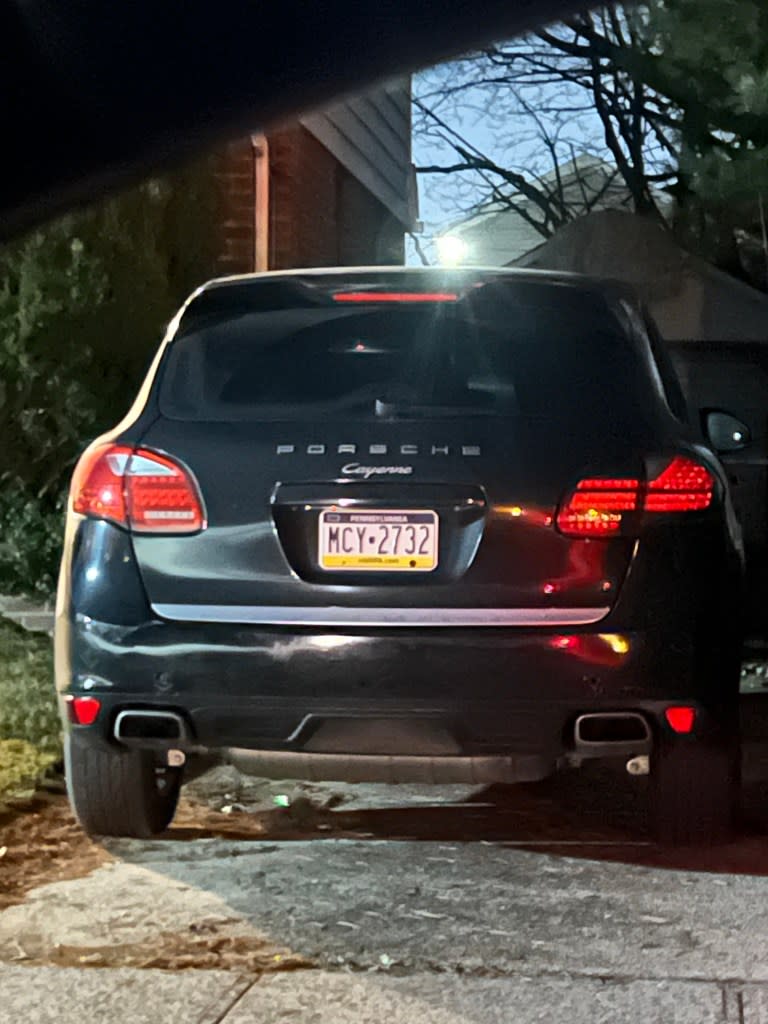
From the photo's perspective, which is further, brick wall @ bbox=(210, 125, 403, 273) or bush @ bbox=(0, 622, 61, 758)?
brick wall @ bbox=(210, 125, 403, 273)

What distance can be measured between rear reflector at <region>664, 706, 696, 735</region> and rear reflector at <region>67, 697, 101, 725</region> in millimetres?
1572

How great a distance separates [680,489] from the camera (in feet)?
15.5

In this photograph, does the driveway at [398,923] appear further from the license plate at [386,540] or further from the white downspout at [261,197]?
the white downspout at [261,197]

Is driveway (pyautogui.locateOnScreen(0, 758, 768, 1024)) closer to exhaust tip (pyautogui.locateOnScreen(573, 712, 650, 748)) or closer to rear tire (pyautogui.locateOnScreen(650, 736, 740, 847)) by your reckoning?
rear tire (pyautogui.locateOnScreen(650, 736, 740, 847))

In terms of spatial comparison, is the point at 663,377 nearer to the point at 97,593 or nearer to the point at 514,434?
the point at 514,434

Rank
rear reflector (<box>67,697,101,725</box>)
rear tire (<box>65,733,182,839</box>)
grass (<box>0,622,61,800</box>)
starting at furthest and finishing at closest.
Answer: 1. grass (<box>0,622,61,800</box>)
2. rear tire (<box>65,733,182,839</box>)
3. rear reflector (<box>67,697,101,725</box>)

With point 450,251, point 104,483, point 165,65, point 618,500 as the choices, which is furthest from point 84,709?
point 450,251

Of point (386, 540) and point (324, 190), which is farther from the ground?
point (324, 190)

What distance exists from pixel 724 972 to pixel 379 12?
97.7 inches

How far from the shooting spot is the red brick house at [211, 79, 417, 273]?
1351 centimetres

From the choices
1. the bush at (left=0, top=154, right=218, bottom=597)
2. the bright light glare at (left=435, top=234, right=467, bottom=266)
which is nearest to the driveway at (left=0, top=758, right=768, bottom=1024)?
the bush at (left=0, top=154, right=218, bottom=597)

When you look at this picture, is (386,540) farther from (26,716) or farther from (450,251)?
(450,251)

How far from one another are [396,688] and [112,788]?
1.01 metres

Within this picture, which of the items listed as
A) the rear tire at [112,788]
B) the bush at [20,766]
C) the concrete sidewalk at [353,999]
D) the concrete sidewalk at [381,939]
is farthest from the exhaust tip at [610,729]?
the bush at [20,766]
